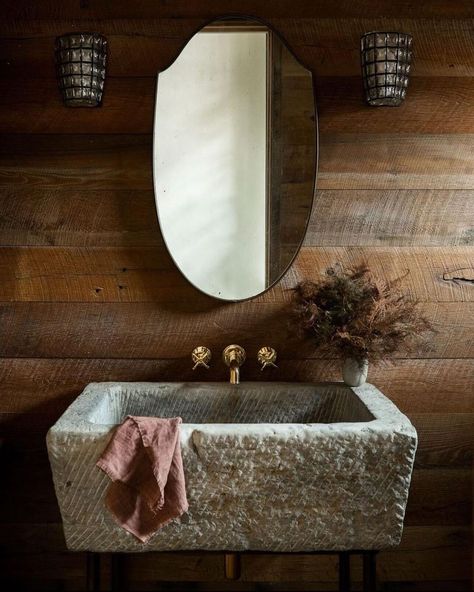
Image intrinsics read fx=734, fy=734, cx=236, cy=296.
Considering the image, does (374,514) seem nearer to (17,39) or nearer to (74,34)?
(74,34)

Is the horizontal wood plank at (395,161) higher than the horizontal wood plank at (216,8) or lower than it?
lower

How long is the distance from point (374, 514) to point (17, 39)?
1.66 metres

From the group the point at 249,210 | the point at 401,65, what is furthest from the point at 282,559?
the point at 401,65

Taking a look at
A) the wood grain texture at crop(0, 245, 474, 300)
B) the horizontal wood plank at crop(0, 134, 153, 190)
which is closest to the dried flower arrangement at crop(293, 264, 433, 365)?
the wood grain texture at crop(0, 245, 474, 300)

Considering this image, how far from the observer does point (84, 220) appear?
2209mm

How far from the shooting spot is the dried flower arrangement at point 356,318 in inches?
78.3

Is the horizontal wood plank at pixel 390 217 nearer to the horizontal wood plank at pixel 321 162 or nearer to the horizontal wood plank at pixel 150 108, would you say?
the horizontal wood plank at pixel 321 162

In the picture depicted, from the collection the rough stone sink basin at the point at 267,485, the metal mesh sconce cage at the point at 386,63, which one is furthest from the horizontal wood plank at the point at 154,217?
the rough stone sink basin at the point at 267,485

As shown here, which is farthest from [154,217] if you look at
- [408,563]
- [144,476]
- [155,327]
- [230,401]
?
[408,563]

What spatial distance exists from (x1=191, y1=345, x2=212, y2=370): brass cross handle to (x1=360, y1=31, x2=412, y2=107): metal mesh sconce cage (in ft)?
2.87

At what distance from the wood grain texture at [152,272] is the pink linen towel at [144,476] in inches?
25.2

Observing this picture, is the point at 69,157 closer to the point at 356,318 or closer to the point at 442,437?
the point at 356,318

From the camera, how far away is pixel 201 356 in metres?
2.15

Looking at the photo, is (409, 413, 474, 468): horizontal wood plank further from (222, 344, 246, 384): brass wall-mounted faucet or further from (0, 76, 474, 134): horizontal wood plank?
(0, 76, 474, 134): horizontal wood plank
